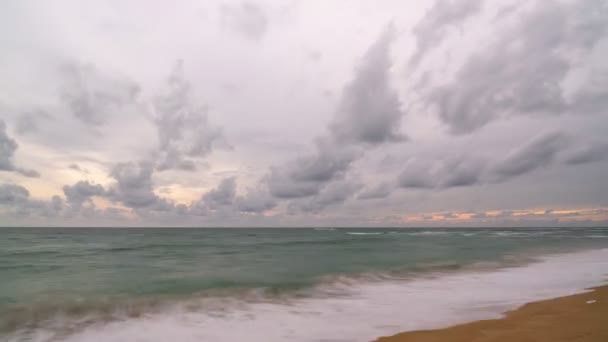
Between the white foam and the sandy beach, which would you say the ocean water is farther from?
the sandy beach

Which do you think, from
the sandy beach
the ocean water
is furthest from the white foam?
the sandy beach

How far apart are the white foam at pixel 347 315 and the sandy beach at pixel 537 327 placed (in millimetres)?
585

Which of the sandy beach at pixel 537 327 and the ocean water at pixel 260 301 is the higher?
the sandy beach at pixel 537 327

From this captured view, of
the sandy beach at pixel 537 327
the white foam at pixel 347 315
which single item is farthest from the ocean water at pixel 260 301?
the sandy beach at pixel 537 327

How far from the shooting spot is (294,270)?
22.4 m

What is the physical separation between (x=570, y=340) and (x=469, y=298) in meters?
5.48

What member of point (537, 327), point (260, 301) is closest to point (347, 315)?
point (260, 301)

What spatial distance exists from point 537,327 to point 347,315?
4648mm

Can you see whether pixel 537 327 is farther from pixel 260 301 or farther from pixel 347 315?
pixel 260 301

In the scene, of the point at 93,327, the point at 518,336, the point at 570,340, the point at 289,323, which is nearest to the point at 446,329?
the point at 518,336

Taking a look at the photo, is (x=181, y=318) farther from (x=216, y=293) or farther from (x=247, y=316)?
(x=216, y=293)

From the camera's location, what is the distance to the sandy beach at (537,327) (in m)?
6.45

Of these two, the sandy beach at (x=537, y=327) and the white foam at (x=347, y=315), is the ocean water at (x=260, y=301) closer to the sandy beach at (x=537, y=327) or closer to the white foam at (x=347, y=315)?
the white foam at (x=347, y=315)

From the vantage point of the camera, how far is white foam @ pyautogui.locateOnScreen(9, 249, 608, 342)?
8.31m
